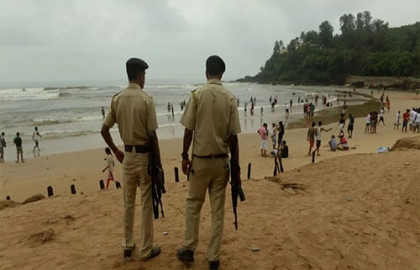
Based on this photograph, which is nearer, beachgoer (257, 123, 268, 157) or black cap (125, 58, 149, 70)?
black cap (125, 58, 149, 70)

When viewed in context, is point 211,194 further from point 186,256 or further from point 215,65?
point 215,65

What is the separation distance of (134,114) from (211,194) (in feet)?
4.12

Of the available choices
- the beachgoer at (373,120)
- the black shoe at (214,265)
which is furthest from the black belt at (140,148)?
the beachgoer at (373,120)

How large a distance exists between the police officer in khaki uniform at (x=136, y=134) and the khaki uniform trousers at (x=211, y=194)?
1.64ft

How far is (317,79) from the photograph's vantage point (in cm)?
11338

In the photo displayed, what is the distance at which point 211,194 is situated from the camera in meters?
3.77

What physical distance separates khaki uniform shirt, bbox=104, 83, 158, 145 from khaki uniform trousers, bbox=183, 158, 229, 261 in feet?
2.24

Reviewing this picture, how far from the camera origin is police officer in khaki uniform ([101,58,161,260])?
3777 mm

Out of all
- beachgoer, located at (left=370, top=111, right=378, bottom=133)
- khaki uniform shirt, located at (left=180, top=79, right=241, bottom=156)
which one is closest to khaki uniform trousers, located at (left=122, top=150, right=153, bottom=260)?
khaki uniform shirt, located at (left=180, top=79, right=241, bottom=156)

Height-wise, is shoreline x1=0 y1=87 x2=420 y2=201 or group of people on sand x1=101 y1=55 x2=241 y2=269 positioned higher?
group of people on sand x1=101 y1=55 x2=241 y2=269

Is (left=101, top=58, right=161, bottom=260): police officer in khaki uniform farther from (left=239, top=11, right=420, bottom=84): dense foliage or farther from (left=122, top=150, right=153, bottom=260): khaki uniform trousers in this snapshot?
(left=239, top=11, right=420, bottom=84): dense foliage

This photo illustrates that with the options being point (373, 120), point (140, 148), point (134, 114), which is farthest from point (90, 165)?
point (373, 120)

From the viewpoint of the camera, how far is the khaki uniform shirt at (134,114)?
3.76 metres

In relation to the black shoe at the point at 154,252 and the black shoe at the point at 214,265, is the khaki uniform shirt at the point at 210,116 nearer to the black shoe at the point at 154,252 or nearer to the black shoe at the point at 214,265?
the black shoe at the point at 214,265
